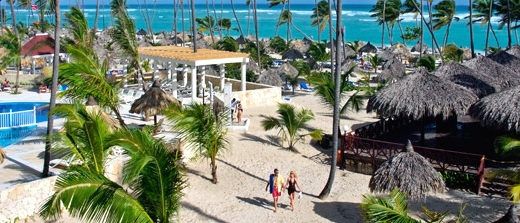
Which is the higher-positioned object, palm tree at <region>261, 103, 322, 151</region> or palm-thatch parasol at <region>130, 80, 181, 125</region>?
palm-thatch parasol at <region>130, 80, 181, 125</region>

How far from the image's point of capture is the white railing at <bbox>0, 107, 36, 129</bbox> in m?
16.9

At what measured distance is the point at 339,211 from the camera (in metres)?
11.8

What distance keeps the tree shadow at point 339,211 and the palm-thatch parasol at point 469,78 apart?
22.4 ft

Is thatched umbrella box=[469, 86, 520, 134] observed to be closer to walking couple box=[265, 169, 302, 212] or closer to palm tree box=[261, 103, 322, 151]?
palm tree box=[261, 103, 322, 151]

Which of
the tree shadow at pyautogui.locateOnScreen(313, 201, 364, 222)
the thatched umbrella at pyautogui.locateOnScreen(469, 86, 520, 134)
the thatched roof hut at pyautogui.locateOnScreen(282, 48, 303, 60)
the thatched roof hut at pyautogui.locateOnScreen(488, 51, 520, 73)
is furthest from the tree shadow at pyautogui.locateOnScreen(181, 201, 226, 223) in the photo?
the thatched roof hut at pyautogui.locateOnScreen(282, 48, 303, 60)

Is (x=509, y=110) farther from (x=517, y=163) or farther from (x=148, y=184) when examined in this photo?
(x=148, y=184)

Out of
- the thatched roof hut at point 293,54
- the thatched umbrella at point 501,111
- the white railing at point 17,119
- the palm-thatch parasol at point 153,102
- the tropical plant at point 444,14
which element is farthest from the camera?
the tropical plant at point 444,14

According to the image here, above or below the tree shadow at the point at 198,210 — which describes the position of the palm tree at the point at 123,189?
above

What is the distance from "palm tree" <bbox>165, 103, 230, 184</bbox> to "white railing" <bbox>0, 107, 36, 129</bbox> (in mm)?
7151

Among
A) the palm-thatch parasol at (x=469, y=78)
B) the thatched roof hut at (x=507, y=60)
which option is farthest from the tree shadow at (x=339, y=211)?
the thatched roof hut at (x=507, y=60)

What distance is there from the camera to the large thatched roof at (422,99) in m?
14.6

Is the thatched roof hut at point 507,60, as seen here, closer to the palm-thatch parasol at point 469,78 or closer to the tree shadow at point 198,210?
the palm-thatch parasol at point 469,78

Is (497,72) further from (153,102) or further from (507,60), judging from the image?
(153,102)

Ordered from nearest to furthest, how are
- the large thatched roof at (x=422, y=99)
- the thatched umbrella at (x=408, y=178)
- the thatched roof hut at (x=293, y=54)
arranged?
1. the thatched umbrella at (x=408, y=178)
2. the large thatched roof at (x=422, y=99)
3. the thatched roof hut at (x=293, y=54)
